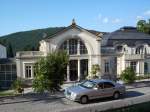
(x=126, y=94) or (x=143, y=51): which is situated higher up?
(x=143, y=51)

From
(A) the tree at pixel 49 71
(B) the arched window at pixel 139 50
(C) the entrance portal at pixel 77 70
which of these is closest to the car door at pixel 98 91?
Answer: (A) the tree at pixel 49 71

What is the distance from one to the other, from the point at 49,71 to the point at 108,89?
5571 mm

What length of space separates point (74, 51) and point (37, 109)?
2211 centimetres

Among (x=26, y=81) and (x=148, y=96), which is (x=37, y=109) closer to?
(x=148, y=96)

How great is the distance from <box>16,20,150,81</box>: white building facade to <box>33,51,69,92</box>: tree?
9313mm

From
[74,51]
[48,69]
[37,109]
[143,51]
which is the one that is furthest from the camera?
[143,51]

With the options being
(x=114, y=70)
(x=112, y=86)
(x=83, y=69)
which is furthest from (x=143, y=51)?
(x=112, y=86)

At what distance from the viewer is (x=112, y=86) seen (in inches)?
997

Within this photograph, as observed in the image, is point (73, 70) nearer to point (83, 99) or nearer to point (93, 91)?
point (93, 91)

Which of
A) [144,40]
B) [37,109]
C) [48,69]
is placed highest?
[144,40]

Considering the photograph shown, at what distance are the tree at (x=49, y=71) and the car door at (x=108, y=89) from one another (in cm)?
412

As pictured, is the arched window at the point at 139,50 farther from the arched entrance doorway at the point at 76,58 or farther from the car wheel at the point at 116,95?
the car wheel at the point at 116,95

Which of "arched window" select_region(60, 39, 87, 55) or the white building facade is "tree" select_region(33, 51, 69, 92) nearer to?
the white building facade

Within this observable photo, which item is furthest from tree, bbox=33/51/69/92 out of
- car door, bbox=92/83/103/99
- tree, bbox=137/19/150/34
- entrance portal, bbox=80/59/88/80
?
tree, bbox=137/19/150/34
